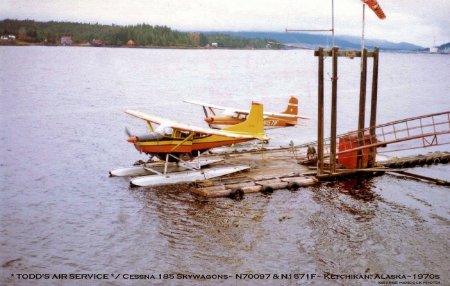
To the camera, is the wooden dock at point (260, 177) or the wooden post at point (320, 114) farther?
the wooden post at point (320, 114)

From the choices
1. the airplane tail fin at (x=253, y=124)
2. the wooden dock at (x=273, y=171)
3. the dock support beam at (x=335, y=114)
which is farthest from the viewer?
the airplane tail fin at (x=253, y=124)

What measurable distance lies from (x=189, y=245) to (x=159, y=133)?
620 centimetres

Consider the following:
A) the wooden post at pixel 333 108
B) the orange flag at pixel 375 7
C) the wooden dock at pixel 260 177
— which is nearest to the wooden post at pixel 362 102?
the wooden post at pixel 333 108

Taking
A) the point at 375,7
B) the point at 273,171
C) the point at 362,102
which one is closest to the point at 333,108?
the point at 362,102

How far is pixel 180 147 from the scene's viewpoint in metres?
19.3

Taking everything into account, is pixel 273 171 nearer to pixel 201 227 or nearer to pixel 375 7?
pixel 201 227

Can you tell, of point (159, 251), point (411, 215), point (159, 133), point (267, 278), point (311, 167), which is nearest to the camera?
point (267, 278)

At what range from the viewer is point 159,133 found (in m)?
18.9

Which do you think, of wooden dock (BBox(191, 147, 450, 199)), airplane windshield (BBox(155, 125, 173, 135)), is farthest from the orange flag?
airplane windshield (BBox(155, 125, 173, 135))

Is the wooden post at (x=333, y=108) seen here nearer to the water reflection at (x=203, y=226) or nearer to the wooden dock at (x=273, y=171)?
the wooden dock at (x=273, y=171)

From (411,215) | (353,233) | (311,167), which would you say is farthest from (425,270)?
(311,167)

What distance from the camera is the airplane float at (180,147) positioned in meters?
18.8

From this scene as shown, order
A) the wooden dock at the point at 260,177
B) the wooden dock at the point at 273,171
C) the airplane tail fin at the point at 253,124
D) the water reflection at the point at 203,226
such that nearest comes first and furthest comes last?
the water reflection at the point at 203,226, the wooden dock at the point at 260,177, the wooden dock at the point at 273,171, the airplane tail fin at the point at 253,124

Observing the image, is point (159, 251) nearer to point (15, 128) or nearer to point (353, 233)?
point (353, 233)
